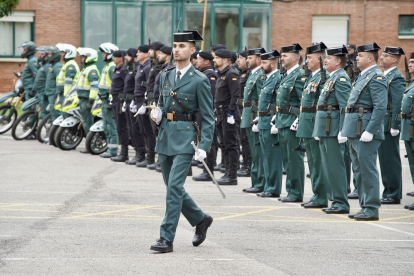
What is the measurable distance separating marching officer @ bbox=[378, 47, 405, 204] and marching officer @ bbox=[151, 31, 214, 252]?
4071mm

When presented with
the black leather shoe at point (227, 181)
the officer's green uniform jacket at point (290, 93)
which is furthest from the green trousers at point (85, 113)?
the officer's green uniform jacket at point (290, 93)

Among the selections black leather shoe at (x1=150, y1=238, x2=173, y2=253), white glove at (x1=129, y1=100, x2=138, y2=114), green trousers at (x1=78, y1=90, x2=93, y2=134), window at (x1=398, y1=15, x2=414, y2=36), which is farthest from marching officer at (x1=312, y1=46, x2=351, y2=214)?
window at (x1=398, y1=15, x2=414, y2=36)

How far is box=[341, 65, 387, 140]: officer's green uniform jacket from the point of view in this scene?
841cm

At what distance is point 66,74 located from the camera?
17.1 meters

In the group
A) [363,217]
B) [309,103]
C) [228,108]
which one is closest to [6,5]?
[228,108]

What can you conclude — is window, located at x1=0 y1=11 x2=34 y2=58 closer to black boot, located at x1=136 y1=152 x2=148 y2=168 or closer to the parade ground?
black boot, located at x1=136 y1=152 x2=148 y2=168

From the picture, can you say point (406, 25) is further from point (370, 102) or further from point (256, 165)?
point (370, 102)

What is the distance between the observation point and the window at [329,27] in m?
29.6

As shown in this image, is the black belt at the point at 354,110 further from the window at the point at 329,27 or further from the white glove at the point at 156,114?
the window at the point at 329,27

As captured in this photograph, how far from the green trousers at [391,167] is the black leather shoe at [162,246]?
485 cm

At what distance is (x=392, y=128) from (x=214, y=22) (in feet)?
63.6

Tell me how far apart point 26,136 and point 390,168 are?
11077mm

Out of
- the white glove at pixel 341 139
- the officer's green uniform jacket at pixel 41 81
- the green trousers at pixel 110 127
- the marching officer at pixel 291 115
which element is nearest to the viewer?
the white glove at pixel 341 139

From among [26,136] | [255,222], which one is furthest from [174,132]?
[26,136]
